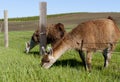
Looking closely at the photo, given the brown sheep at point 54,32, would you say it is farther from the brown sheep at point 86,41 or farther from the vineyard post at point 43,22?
the brown sheep at point 86,41

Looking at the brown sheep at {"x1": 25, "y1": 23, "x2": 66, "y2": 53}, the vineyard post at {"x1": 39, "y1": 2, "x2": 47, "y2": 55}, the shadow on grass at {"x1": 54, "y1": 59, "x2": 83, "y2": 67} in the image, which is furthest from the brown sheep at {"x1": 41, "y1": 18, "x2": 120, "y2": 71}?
the brown sheep at {"x1": 25, "y1": 23, "x2": 66, "y2": 53}

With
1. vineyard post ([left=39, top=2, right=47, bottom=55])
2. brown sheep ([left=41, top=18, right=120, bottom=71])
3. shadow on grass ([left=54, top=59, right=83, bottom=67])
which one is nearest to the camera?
brown sheep ([left=41, top=18, right=120, bottom=71])

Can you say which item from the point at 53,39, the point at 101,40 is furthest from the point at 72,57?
the point at 101,40

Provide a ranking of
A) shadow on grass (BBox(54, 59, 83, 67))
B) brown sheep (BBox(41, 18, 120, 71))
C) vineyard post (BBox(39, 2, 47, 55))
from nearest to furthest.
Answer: brown sheep (BBox(41, 18, 120, 71)) → shadow on grass (BBox(54, 59, 83, 67)) → vineyard post (BBox(39, 2, 47, 55))

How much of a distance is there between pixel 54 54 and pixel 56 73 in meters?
2.38

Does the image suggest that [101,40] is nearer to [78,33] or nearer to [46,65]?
[78,33]

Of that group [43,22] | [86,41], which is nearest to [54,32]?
[43,22]

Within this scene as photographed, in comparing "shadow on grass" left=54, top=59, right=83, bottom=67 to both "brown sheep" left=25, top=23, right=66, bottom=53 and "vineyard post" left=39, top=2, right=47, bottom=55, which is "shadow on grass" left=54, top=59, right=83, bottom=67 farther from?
"brown sheep" left=25, top=23, right=66, bottom=53

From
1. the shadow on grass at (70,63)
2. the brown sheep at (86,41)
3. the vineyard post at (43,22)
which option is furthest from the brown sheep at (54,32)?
the brown sheep at (86,41)

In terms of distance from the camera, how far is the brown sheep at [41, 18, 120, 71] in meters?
10.5

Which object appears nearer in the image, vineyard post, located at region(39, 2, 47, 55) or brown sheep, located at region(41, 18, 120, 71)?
brown sheep, located at region(41, 18, 120, 71)

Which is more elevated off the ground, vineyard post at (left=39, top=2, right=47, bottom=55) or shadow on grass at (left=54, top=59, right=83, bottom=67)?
vineyard post at (left=39, top=2, right=47, bottom=55)

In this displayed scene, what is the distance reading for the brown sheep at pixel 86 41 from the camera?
10.5 meters

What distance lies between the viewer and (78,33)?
10938 millimetres
